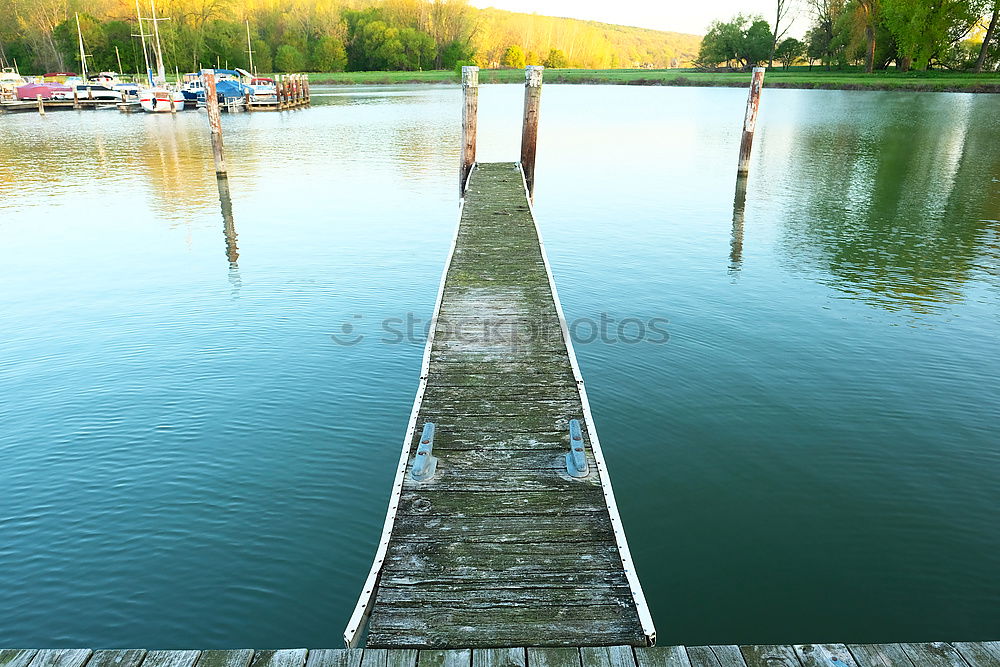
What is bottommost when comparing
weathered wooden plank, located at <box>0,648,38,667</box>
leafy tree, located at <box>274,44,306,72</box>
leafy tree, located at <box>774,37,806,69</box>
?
weathered wooden plank, located at <box>0,648,38,667</box>

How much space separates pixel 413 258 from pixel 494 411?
10.8 meters

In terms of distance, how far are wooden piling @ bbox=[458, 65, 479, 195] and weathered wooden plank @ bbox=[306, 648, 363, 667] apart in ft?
49.3

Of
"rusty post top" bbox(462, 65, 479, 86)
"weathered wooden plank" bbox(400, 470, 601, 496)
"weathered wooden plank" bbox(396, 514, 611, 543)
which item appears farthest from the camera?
"rusty post top" bbox(462, 65, 479, 86)

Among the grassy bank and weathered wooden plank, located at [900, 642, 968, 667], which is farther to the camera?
the grassy bank

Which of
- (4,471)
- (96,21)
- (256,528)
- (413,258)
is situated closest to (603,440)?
(256,528)

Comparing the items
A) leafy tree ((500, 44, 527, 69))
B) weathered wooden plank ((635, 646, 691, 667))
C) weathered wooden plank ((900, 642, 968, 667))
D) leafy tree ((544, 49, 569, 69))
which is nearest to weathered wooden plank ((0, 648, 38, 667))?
weathered wooden plank ((635, 646, 691, 667))

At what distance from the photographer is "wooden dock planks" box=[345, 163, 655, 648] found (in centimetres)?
491

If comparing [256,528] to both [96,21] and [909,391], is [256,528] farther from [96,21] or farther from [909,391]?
[96,21]

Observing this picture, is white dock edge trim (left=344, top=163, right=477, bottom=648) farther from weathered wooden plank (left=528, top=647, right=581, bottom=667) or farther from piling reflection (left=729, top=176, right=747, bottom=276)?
piling reflection (left=729, top=176, right=747, bottom=276)

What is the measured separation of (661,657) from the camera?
15.1 feet

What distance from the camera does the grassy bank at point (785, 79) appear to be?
2392 inches

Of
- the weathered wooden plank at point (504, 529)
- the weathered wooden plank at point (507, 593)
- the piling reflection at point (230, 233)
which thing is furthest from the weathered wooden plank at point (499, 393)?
the piling reflection at point (230, 233)

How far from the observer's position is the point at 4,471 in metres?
8.54

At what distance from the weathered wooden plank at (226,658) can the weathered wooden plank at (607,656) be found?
2.16 metres
